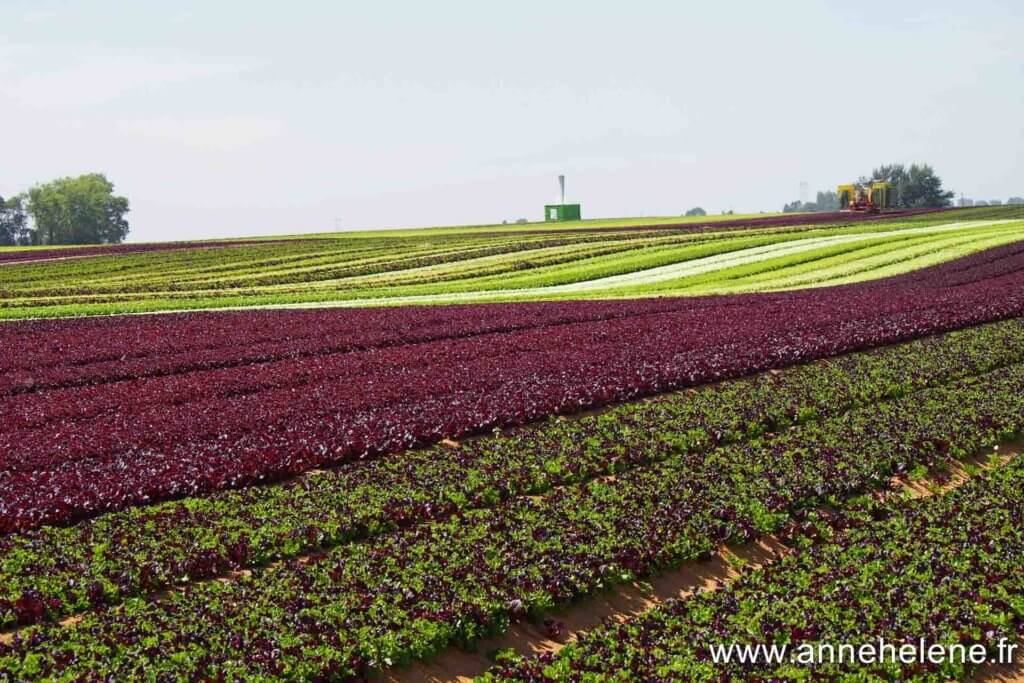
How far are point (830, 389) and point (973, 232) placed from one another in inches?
1835

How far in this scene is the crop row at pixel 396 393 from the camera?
49.1 feet

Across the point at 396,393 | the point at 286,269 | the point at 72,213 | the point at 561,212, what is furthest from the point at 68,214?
the point at 396,393

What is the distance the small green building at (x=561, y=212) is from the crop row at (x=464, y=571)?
387 feet

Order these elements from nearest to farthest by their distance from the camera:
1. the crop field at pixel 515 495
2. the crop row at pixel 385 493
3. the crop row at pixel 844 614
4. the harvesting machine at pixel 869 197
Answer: the crop row at pixel 844 614
the crop field at pixel 515 495
the crop row at pixel 385 493
the harvesting machine at pixel 869 197

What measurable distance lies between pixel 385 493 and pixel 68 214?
484 feet

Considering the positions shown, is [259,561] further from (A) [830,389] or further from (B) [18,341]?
Answer: (B) [18,341]

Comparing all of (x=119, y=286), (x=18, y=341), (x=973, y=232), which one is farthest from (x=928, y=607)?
(x=973, y=232)

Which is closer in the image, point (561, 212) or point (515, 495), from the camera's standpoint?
point (515, 495)

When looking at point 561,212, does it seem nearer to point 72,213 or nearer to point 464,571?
point 72,213

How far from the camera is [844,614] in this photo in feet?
33.0

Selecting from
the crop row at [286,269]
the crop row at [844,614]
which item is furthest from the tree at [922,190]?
the crop row at [844,614]

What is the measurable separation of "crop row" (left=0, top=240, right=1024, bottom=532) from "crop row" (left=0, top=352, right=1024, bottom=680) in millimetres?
3370

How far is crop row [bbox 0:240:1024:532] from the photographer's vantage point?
15.0m

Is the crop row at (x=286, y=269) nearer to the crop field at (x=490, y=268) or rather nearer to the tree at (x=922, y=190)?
the crop field at (x=490, y=268)
